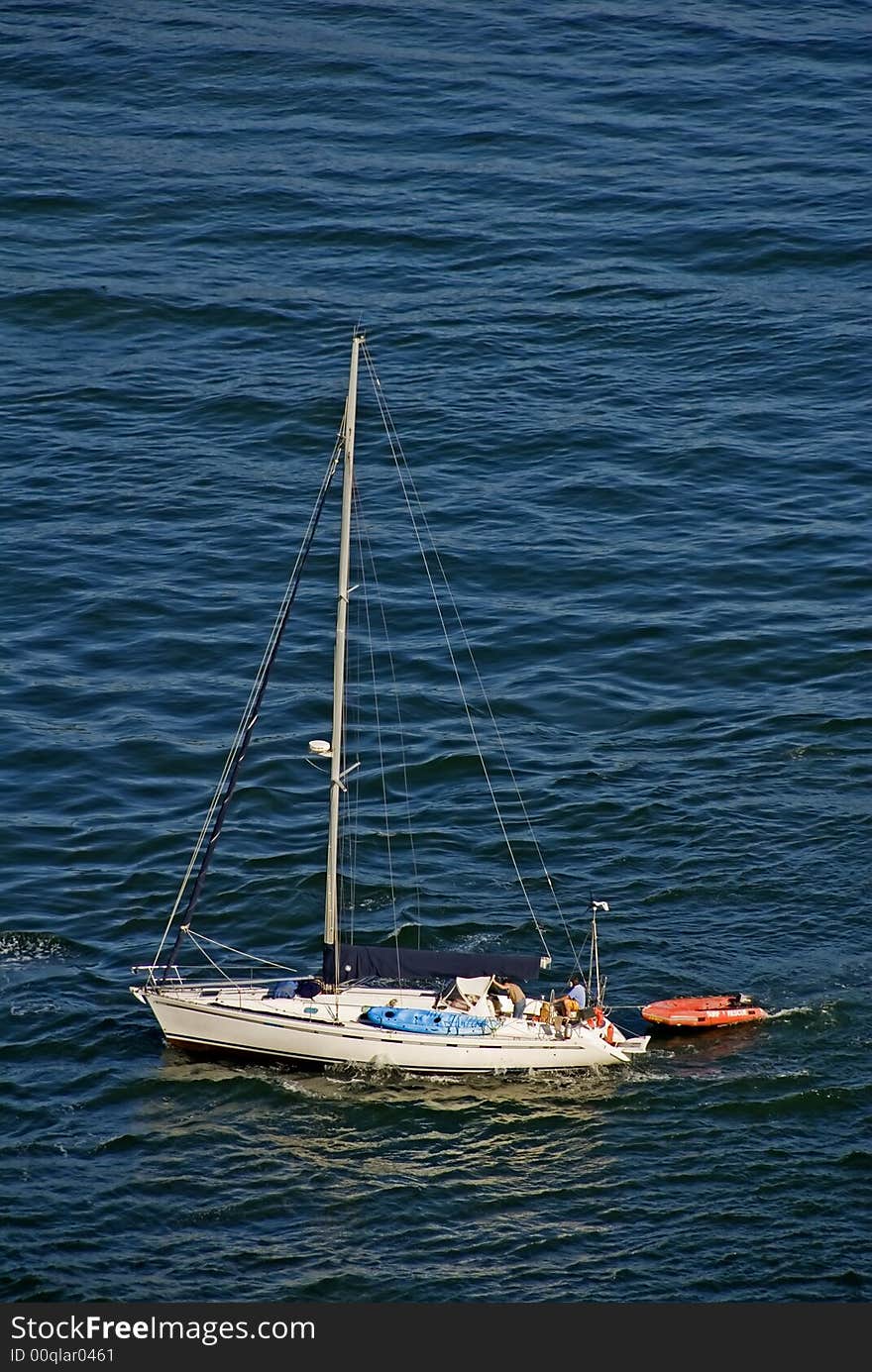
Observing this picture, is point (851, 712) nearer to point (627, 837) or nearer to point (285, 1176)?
point (627, 837)

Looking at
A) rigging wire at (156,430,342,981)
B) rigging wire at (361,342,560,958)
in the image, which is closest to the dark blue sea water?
rigging wire at (361,342,560,958)

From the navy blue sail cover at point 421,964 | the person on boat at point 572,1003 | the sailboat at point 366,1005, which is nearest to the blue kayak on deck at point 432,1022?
the sailboat at point 366,1005

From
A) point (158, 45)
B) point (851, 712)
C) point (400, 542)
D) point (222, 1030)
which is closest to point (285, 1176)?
point (222, 1030)

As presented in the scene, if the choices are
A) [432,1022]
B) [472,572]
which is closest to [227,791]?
[432,1022]

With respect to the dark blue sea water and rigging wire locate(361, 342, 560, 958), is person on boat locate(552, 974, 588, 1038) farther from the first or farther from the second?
rigging wire locate(361, 342, 560, 958)

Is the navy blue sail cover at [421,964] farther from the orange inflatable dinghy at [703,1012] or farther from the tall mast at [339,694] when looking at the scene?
the orange inflatable dinghy at [703,1012]
